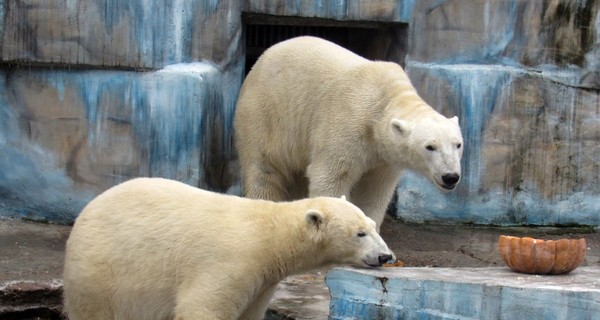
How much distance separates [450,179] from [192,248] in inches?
76.5

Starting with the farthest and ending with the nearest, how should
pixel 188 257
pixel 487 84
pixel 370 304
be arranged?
pixel 487 84, pixel 370 304, pixel 188 257

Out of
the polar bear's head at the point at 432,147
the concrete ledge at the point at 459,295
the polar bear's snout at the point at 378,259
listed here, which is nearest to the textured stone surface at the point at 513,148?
the polar bear's head at the point at 432,147

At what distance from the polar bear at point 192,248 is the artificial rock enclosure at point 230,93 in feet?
8.56

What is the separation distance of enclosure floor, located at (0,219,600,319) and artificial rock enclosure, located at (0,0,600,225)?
159 millimetres

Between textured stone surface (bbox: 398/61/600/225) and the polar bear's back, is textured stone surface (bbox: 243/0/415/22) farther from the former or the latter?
the polar bear's back

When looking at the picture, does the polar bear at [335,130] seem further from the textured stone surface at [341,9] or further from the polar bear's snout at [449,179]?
the textured stone surface at [341,9]

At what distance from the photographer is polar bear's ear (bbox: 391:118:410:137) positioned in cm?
692

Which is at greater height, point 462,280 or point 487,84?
point 487,84

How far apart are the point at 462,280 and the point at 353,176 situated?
5.65ft

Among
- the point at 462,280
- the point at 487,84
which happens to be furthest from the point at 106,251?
the point at 487,84

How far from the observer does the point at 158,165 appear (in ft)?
26.5

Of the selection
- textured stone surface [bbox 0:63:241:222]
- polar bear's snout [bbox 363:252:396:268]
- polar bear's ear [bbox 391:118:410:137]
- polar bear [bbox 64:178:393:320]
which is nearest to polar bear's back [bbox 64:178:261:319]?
polar bear [bbox 64:178:393:320]

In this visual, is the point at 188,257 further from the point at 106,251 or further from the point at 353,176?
the point at 353,176

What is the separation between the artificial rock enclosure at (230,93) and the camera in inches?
315
